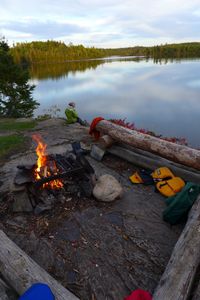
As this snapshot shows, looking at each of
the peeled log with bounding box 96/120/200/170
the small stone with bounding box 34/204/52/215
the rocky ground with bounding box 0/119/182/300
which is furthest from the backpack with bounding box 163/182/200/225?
the small stone with bounding box 34/204/52/215

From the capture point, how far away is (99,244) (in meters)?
4.79

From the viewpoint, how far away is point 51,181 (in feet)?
19.7

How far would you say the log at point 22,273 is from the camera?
3.40 metres

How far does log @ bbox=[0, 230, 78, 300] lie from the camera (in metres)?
3.40

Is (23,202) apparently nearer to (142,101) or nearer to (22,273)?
(22,273)

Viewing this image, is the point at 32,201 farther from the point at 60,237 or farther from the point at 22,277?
the point at 22,277

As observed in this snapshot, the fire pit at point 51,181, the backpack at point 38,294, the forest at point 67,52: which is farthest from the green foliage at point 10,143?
the forest at point 67,52

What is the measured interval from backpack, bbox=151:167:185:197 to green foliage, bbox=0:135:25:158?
5.38m

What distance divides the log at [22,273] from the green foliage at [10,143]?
18.6 ft

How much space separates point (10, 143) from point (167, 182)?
6.55 metres

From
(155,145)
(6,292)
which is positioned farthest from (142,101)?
(6,292)

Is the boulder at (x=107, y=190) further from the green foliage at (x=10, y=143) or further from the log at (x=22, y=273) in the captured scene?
the green foliage at (x=10, y=143)

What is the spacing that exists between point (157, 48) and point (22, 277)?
306 feet

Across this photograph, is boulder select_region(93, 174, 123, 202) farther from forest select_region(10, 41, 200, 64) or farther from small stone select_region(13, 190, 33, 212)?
forest select_region(10, 41, 200, 64)
